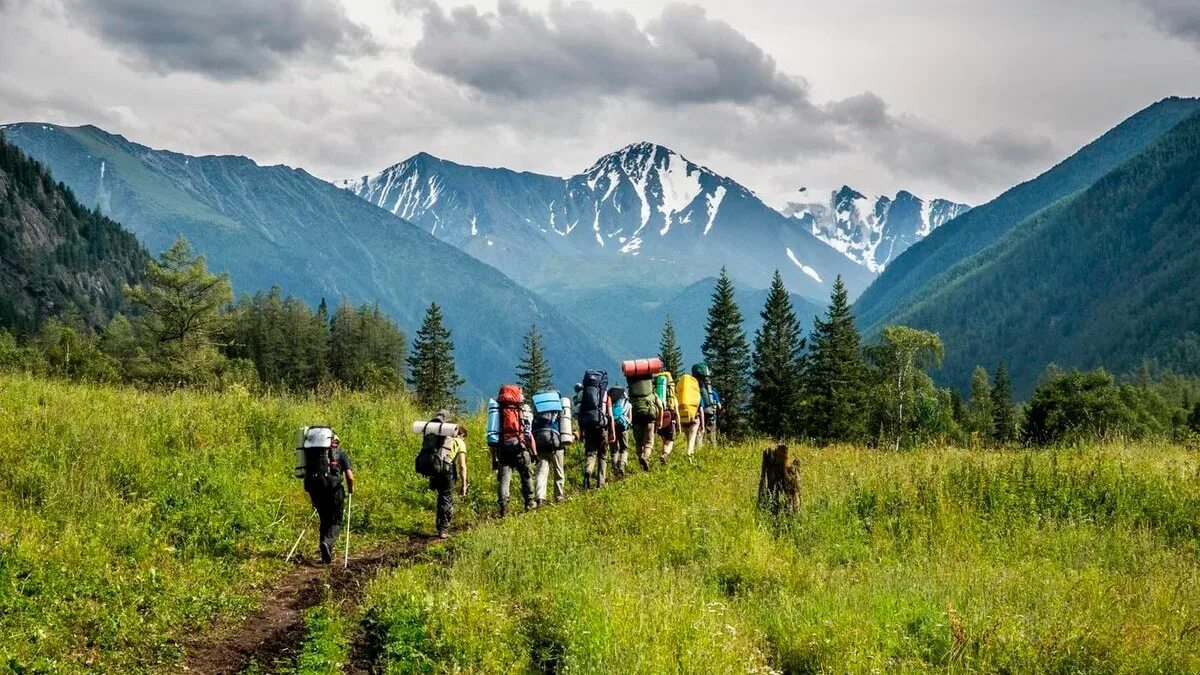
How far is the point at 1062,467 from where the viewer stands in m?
12.0

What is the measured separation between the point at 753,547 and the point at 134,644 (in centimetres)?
670

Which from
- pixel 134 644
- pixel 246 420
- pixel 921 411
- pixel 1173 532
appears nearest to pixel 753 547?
pixel 1173 532

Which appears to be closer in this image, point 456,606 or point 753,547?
point 456,606

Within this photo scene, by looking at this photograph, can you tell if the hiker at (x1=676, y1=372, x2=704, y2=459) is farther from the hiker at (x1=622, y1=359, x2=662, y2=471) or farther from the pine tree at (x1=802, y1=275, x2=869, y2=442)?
the pine tree at (x1=802, y1=275, x2=869, y2=442)

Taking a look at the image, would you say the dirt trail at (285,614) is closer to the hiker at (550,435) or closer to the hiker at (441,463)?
the hiker at (441,463)

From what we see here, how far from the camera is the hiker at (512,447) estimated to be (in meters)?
14.4

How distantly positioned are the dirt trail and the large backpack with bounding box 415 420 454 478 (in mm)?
1214

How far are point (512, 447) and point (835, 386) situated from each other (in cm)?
5297

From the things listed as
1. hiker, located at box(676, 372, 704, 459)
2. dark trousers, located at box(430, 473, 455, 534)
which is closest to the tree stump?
dark trousers, located at box(430, 473, 455, 534)

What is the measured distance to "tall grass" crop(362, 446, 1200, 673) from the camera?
21.9 feet

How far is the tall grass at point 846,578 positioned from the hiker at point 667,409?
171 inches

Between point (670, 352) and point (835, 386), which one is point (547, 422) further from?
point (670, 352)

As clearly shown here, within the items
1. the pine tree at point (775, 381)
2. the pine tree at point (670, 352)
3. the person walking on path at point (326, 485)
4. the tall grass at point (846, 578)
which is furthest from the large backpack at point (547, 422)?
the pine tree at point (670, 352)

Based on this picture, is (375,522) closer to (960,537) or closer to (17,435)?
(17,435)
